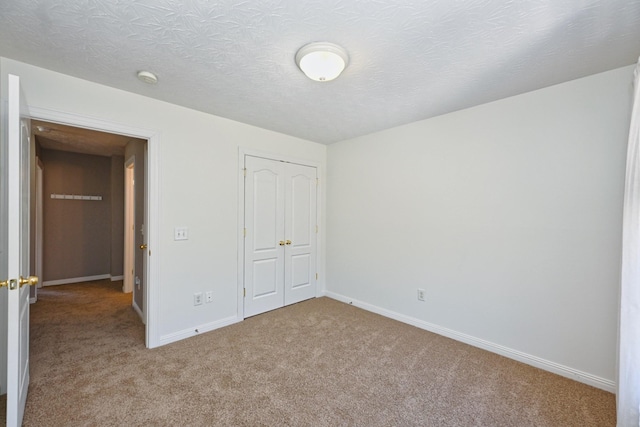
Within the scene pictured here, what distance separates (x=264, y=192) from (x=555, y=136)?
288 cm

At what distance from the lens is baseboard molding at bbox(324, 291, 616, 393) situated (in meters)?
2.04

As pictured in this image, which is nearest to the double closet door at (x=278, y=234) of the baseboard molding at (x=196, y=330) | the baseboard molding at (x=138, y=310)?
the baseboard molding at (x=196, y=330)

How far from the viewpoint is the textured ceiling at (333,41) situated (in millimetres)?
1405

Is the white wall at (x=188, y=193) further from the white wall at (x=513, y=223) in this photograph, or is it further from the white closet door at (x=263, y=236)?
the white wall at (x=513, y=223)

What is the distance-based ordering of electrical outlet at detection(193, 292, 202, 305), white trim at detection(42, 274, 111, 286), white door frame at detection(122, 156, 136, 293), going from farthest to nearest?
1. white trim at detection(42, 274, 111, 286)
2. white door frame at detection(122, 156, 136, 293)
3. electrical outlet at detection(193, 292, 202, 305)

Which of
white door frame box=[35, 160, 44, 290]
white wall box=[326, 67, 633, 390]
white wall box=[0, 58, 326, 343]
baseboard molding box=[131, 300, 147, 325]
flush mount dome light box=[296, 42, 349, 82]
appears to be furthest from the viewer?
white door frame box=[35, 160, 44, 290]

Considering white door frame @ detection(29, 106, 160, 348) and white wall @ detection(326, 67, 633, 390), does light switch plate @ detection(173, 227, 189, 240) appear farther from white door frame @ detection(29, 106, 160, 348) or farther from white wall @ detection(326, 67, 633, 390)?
white wall @ detection(326, 67, 633, 390)

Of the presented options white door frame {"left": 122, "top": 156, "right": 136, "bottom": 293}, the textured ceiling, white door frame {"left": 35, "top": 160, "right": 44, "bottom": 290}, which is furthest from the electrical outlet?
white door frame {"left": 35, "top": 160, "right": 44, "bottom": 290}

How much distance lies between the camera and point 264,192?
346cm

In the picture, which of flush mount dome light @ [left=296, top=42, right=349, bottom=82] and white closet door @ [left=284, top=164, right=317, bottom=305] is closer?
flush mount dome light @ [left=296, top=42, right=349, bottom=82]

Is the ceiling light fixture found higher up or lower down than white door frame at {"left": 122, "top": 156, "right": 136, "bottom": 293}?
higher up

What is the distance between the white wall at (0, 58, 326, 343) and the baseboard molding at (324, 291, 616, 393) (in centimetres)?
191

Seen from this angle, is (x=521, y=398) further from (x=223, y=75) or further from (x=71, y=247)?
(x=71, y=247)

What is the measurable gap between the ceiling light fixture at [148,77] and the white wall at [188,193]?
401 mm
